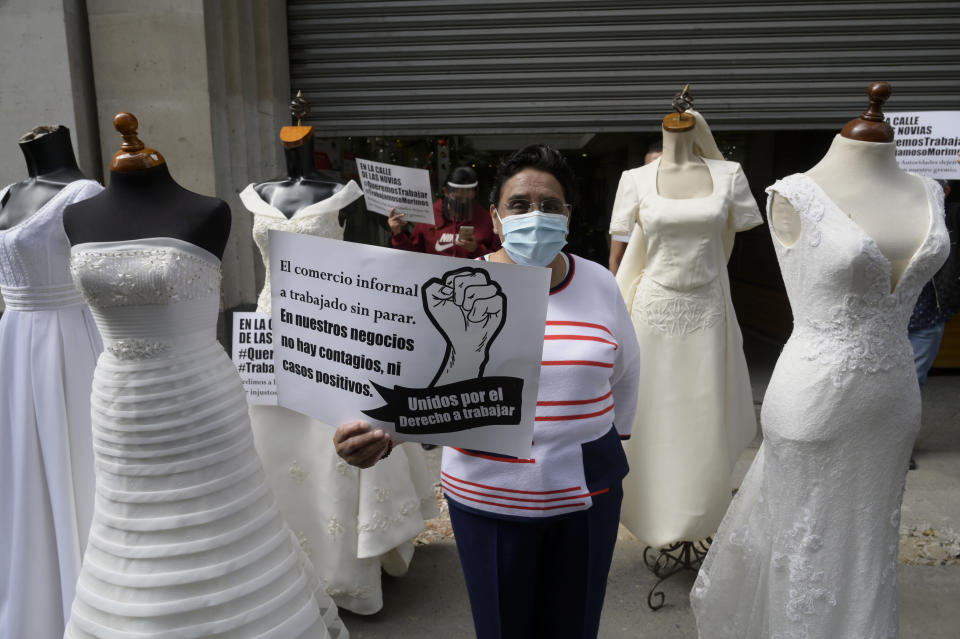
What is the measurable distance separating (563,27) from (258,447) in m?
3.71

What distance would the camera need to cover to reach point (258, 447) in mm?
2553

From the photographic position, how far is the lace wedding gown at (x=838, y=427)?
1.67 metres

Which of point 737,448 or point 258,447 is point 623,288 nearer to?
point 737,448

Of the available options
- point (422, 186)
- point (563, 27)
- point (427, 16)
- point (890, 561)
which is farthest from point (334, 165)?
point (890, 561)

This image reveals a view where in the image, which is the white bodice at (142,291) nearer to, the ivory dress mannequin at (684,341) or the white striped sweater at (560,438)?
the white striped sweater at (560,438)

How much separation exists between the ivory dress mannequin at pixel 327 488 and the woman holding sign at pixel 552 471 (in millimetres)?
1028

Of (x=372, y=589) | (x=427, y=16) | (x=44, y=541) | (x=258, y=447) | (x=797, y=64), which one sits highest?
(x=427, y=16)

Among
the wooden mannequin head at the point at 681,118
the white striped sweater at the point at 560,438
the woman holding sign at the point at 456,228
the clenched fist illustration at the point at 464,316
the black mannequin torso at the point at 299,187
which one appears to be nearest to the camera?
the clenched fist illustration at the point at 464,316

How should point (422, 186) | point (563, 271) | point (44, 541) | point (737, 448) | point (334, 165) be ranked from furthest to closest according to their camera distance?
1. point (334, 165)
2. point (422, 186)
3. point (737, 448)
4. point (44, 541)
5. point (563, 271)

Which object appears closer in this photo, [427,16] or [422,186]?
[422,186]

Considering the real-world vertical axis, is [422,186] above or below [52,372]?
above

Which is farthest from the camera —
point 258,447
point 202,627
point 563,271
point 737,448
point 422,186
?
point 422,186

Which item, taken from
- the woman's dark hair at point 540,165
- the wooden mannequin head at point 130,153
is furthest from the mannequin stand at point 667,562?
the wooden mannequin head at point 130,153

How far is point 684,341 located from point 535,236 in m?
1.44
